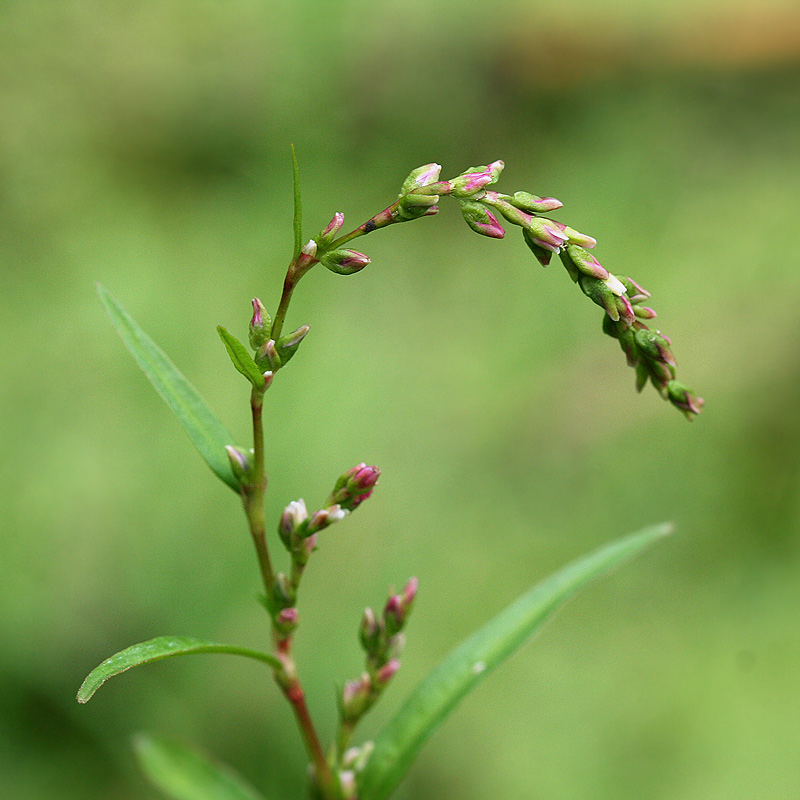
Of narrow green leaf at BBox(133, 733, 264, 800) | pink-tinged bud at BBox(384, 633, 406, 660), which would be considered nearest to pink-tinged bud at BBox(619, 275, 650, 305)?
pink-tinged bud at BBox(384, 633, 406, 660)

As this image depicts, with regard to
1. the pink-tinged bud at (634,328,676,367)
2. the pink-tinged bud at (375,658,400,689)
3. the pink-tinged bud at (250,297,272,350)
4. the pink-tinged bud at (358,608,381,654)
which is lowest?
the pink-tinged bud at (375,658,400,689)

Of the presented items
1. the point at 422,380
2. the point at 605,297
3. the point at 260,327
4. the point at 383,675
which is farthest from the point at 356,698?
the point at 422,380

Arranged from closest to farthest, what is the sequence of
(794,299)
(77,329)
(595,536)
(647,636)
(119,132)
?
1. (647,636)
2. (595,536)
3. (77,329)
4. (794,299)
5. (119,132)

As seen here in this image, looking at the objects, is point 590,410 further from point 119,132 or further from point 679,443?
point 119,132

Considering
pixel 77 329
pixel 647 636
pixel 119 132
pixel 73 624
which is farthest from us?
pixel 119 132

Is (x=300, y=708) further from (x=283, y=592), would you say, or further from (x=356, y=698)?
(x=283, y=592)

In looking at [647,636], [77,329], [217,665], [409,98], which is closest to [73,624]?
[217,665]

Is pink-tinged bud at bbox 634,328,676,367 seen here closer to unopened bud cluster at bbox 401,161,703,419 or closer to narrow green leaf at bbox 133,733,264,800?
unopened bud cluster at bbox 401,161,703,419
